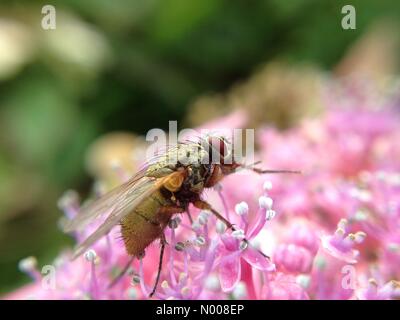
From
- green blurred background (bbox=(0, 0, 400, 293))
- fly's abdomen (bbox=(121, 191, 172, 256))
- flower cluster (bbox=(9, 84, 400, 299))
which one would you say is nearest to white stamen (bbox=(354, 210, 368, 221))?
flower cluster (bbox=(9, 84, 400, 299))

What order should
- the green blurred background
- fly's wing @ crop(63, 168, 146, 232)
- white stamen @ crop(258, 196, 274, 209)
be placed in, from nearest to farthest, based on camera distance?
white stamen @ crop(258, 196, 274, 209), fly's wing @ crop(63, 168, 146, 232), the green blurred background

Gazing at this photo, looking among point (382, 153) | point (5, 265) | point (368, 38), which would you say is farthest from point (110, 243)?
point (368, 38)

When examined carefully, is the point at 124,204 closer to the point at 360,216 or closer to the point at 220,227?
the point at 220,227

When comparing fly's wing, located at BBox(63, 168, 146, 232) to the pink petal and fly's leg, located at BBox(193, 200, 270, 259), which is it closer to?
fly's leg, located at BBox(193, 200, 270, 259)

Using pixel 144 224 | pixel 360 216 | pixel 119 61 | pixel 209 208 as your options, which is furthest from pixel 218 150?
pixel 119 61

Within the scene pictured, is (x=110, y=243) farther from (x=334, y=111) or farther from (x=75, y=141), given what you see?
(x=75, y=141)
